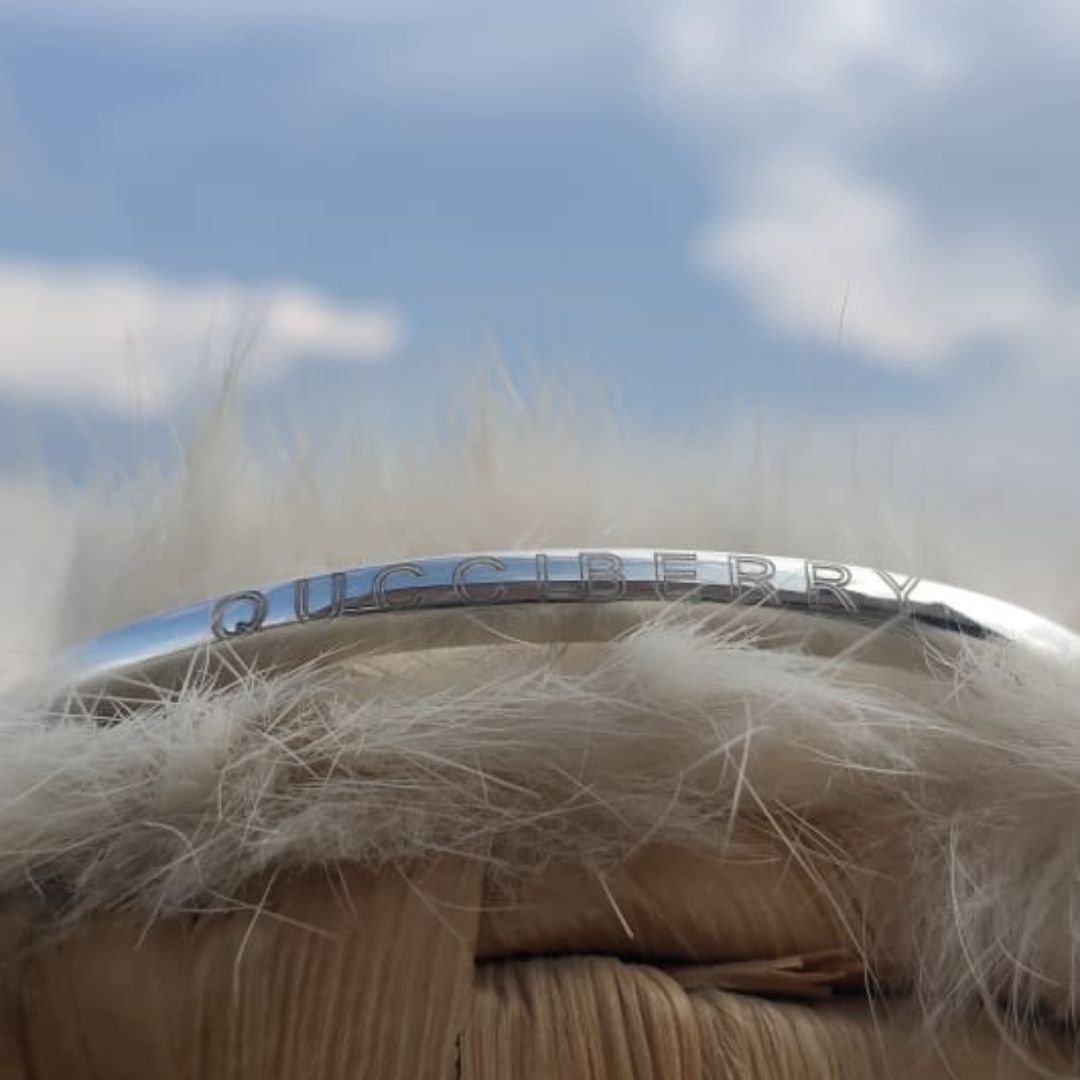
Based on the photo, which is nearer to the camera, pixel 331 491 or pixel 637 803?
pixel 637 803

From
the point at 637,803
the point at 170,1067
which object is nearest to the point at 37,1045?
the point at 170,1067

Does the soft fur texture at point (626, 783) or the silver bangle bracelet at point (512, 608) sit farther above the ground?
the silver bangle bracelet at point (512, 608)

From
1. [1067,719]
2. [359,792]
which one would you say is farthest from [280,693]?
[1067,719]

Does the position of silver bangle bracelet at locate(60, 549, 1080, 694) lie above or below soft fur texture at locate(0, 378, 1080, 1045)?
above

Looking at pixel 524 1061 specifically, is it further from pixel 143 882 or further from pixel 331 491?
pixel 331 491

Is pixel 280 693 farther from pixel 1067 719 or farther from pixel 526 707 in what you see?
pixel 1067 719

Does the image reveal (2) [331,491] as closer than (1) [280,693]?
No
